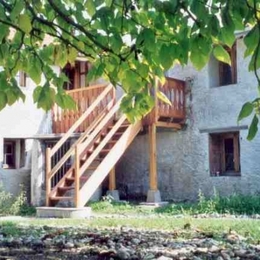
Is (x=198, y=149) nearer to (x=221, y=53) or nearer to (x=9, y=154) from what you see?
(x=9, y=154)

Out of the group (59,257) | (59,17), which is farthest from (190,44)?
(59,257)

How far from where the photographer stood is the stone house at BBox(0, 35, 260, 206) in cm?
1459

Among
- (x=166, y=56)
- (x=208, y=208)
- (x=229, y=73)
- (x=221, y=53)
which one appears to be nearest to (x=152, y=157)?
(x=208, y=208)

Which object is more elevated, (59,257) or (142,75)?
(142,75)

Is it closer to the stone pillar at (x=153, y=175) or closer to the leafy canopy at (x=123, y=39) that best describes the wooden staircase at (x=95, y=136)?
the stone pillar at (x=153, y=175)

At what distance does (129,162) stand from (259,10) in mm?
14386

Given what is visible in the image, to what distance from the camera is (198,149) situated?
15594mm

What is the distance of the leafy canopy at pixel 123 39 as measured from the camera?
2.90 metres

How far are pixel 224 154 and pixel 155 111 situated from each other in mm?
2478

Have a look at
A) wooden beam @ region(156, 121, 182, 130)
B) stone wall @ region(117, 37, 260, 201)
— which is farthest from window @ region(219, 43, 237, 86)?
wooden beam @ region(156, 121, 182, 130)

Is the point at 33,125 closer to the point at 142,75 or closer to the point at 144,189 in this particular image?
the point at 144,189

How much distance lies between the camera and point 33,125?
16391 millimetres

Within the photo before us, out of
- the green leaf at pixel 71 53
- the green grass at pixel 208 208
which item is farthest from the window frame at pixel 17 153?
the green leaf at pixel 71 53

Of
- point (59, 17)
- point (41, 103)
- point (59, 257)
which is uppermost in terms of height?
point (59, 17)
